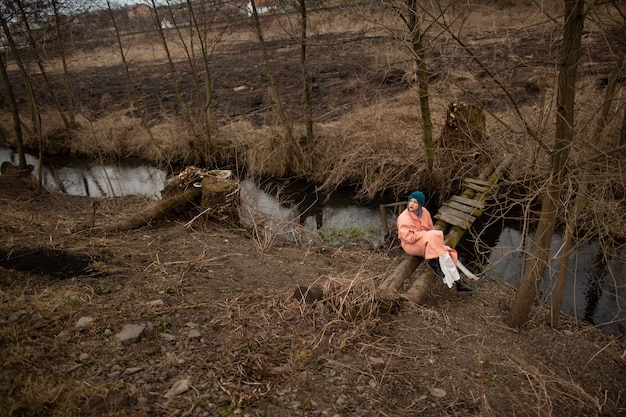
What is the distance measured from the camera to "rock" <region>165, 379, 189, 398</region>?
2926mm

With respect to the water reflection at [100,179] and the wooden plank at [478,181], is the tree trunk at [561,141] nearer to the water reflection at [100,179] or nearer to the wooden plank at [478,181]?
the wooden plank at [478,181]

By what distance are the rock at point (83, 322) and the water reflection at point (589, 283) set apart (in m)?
4.51

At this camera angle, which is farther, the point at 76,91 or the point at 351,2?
the point at 76,91

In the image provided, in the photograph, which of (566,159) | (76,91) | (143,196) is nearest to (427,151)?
(566,159)

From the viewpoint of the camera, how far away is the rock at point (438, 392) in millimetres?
3363

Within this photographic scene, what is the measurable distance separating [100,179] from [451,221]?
948cm

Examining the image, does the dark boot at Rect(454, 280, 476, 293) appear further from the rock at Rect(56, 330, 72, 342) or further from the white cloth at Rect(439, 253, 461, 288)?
the rock at Rect(56, 330, 72, 342)

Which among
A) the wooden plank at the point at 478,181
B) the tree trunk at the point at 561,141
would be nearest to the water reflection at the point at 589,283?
the tree trunk at the point at 561,141

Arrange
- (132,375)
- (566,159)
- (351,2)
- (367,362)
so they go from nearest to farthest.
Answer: (132,375)
(367,362)
(566,159)
(351,2)

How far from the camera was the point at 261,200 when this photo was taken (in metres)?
10.0

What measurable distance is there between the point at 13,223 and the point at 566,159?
681 cm

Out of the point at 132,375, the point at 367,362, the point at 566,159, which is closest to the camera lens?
the point at 132,375

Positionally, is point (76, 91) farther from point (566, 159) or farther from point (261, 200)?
point (566, 159)

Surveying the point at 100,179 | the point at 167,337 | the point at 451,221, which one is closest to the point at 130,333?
the point at 167,337
